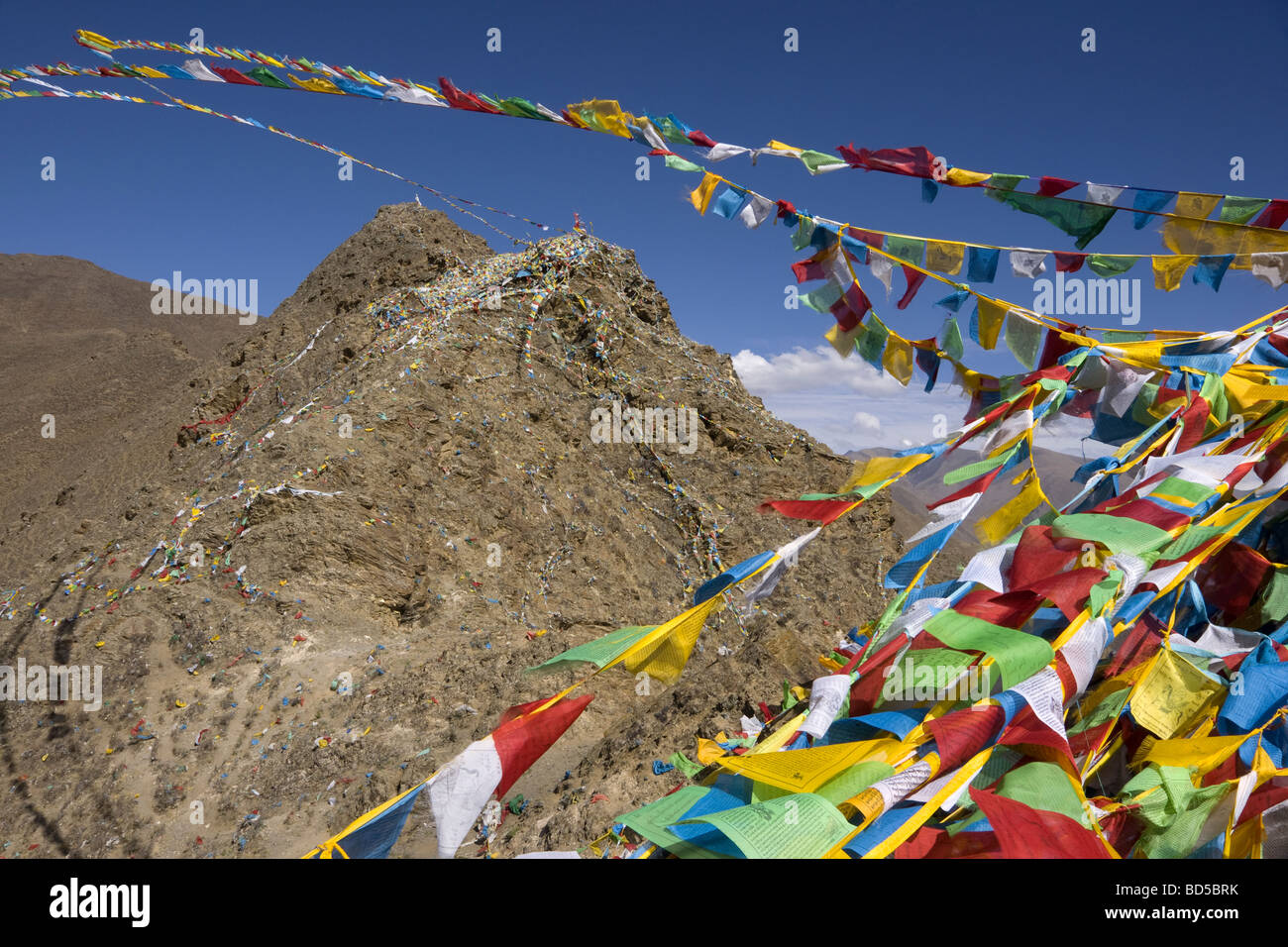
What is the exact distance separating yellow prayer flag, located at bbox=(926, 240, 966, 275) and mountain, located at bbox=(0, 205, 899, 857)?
10.3 feet

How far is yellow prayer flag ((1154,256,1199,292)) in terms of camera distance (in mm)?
3619

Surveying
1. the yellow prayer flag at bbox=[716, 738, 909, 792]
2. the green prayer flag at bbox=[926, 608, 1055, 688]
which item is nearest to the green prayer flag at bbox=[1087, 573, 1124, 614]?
the green prayer flag at bbox=[926, 608, 1055, 688]

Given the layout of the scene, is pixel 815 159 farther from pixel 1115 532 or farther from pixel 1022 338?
pixel 1115 532

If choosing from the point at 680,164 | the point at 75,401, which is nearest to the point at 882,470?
the point at 680,164

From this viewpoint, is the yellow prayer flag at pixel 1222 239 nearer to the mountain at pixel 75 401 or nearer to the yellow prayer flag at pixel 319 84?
the yellow prayer flag at pixel 319 84

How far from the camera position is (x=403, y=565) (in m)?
6.69

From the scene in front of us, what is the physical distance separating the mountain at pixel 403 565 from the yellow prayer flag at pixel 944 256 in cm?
313

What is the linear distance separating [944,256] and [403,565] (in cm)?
550

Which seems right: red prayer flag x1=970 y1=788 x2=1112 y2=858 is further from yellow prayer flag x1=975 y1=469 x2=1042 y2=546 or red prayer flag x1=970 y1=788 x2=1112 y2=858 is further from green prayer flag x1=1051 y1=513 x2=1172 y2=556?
yellow prayer flag x1=975 y1=469 x2=1042 y2=546

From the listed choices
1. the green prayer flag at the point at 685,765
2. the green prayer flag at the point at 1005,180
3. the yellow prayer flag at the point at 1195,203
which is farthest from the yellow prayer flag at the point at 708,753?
the yellow prayer flag at the point at 1195,203
